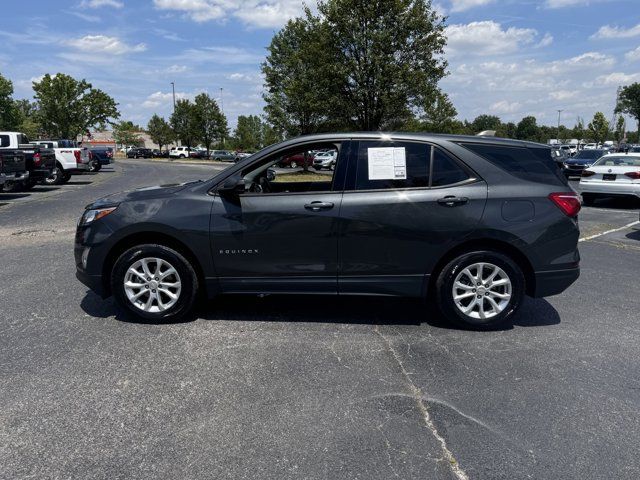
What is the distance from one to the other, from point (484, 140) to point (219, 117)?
65996mm

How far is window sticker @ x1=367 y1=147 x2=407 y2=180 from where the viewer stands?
15.3 ft

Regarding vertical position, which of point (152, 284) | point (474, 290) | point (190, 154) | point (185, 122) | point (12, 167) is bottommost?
point (474, 290)

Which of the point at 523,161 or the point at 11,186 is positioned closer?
the point at 523,161

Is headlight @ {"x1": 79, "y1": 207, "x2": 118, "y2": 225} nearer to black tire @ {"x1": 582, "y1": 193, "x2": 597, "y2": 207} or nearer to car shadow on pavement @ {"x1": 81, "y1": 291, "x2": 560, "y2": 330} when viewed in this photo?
car shadow on pavement @ {"x1": 81, "y1": 291, "x2": 560, "y2": 330}

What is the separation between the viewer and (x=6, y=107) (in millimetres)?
51094

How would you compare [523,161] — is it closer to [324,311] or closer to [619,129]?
[324,311]

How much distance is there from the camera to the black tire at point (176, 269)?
471 centimetres

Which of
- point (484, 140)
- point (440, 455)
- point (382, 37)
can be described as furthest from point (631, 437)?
point (382, 37)

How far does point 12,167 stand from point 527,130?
410ft

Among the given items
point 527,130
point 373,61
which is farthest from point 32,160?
point 527,130

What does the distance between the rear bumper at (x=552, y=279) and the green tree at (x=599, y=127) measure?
307 ft

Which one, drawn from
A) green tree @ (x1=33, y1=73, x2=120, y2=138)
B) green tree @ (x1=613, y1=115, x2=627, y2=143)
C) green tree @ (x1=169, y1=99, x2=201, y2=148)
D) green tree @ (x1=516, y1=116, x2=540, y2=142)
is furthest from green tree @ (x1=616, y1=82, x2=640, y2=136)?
green tree @ (x1=33, y1=73, x2=120, y2=138)

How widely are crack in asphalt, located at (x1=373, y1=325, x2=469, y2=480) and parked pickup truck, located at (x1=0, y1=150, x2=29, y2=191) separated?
14480 millimetres

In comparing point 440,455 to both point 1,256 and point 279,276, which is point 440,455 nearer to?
point 279,276
